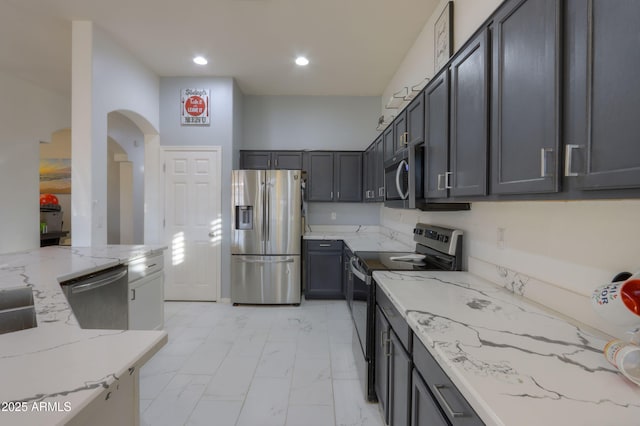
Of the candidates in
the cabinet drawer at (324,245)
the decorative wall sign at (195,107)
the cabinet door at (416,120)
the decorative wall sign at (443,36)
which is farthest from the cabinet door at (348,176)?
the cabinet door at (416,120)

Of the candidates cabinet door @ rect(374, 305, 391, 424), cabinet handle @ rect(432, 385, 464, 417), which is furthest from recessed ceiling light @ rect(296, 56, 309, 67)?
cabinet handle @ rect(432, 385, 464, 417)

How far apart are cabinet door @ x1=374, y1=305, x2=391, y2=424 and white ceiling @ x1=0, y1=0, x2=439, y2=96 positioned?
102 inches

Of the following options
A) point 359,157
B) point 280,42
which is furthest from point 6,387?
point 359,157

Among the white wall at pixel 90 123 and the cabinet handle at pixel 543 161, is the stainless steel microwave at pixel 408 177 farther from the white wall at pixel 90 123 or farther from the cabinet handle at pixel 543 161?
the white wall at pixel 90 123

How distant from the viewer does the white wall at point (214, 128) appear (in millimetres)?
4102

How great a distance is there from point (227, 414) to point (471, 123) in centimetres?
224

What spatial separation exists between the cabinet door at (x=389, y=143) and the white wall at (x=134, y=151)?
5048 mm

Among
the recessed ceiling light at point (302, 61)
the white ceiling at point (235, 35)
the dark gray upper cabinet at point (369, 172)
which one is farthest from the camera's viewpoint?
the dark gray upper cabinet at point (369, 172)

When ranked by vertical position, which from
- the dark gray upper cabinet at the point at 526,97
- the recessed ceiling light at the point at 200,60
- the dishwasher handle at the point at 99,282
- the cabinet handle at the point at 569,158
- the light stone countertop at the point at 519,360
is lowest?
the dishwasher handle at the point at 99,282

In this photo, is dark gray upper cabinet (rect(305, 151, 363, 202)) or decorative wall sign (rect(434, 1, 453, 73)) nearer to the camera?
decorative wall sign (rect(434, 1, 453, 73))

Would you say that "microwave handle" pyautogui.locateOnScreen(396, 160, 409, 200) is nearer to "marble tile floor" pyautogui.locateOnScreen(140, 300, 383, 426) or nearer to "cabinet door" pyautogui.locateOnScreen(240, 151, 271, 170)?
"marble tile floor" pyautogui.locateOnScreen(140, 300, 383, 426)

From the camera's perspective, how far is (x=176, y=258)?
4.13 m

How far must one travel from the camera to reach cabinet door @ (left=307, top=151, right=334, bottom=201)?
458 cm

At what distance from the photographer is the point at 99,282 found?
2.10 metres
